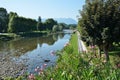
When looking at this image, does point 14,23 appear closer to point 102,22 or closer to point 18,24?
point 18,24

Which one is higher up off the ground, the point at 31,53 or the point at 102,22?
the point at 102,22

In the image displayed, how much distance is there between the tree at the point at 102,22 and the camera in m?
21.0

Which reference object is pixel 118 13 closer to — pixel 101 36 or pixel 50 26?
pixel 101 36

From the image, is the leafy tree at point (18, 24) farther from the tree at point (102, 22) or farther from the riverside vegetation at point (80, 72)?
the riverside vegetation at point (80, 72)

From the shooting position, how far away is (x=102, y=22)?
69.7 feet

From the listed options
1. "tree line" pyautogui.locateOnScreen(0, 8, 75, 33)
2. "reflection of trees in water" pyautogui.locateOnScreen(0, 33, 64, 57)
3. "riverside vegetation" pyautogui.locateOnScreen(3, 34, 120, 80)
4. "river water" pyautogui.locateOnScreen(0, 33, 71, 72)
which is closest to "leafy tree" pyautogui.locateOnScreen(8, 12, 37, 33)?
"tree line" pyautogui.locateOnScreen(0, 8, 75, 33)

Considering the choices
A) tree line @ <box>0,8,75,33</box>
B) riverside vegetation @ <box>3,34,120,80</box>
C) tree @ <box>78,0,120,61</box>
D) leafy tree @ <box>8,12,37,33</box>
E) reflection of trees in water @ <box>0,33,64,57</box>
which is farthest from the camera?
tree line @ <box>0,8,75,33</box>

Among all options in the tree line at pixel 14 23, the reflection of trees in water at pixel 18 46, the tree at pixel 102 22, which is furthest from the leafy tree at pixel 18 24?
the tree at pixel 102 22

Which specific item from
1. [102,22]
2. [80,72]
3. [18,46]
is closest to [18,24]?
[18,46]

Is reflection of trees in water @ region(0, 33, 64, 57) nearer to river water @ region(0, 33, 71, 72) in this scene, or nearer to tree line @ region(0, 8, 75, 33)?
river water @ region(0, 33, 71, 72)

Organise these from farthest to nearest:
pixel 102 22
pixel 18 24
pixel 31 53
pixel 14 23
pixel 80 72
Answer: pixel 18 24, pixel 14 23, pixel 31 53, pixel 102 22, pixel 80 72

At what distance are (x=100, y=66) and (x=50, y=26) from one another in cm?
16644

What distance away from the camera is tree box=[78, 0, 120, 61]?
68.9 feet

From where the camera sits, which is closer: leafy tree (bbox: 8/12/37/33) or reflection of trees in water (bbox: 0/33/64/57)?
reflection of trees in water (bbox: 0/33/64/57)
